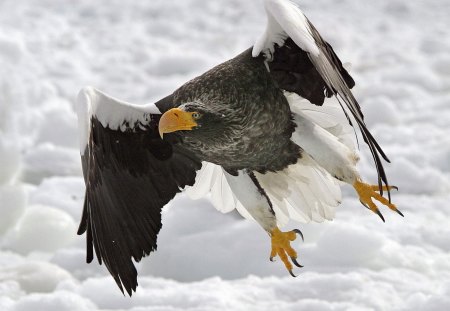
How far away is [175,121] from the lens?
4.30 meters

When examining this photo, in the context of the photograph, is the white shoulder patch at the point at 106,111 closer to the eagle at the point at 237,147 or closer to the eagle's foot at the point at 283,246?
the eagle at the point at 237,147

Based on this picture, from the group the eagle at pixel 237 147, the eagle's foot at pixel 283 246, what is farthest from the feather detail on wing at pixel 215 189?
the eagle's foot at pixel 283 246

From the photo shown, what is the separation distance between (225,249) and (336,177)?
1.33 m

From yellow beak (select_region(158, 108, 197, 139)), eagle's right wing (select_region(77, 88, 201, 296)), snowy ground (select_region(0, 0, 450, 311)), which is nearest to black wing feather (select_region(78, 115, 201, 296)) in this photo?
eagle's right wing (select_region(77, 88, 201, 296))

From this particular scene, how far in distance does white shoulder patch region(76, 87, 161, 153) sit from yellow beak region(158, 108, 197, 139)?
0.48 m

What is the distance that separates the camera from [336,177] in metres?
4.79

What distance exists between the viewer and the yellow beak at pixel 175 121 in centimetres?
428

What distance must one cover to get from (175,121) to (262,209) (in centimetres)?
96

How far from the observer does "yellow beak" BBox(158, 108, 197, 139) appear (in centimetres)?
428

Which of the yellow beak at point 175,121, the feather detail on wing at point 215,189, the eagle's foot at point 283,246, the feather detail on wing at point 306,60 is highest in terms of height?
the feather detail on wing at point 306,60

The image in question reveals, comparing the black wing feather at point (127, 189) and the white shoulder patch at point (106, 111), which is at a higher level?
the white shoulder patch at point (106, 111)

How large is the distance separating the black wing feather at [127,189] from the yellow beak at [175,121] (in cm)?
55

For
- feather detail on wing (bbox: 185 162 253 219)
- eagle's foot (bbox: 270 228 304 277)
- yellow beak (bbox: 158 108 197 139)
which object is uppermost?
yellow beak (bbox: 158 108 197 139)

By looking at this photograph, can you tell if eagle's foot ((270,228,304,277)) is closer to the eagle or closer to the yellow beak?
the eagle
